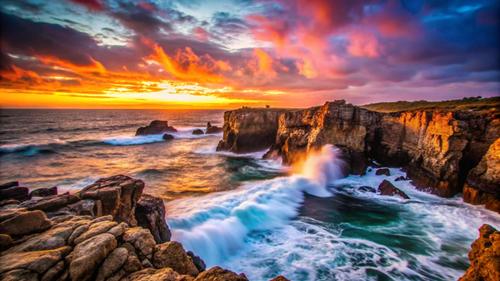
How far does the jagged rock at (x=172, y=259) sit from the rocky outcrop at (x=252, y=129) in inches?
1209

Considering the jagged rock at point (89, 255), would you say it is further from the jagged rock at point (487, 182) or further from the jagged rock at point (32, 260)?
the jagged rock at point (487, 182)

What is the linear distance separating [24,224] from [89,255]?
2.39m

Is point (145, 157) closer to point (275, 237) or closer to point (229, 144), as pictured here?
point (229, 144)

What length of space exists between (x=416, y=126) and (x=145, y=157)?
1338 inches

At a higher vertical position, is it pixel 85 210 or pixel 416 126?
pixel 416 126

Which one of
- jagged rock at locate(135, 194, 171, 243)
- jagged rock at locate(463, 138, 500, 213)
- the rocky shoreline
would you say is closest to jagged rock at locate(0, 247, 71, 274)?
the rocky shoreline

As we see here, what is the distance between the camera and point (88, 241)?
543 centimetres

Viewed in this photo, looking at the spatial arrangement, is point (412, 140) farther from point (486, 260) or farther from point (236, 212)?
point (486, 260)

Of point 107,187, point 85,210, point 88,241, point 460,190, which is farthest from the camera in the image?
point 460,190

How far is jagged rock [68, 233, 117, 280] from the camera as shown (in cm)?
477

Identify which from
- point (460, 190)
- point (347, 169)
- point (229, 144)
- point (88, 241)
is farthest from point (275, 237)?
point (229, 144)

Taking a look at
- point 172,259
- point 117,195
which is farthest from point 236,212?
point 172,259

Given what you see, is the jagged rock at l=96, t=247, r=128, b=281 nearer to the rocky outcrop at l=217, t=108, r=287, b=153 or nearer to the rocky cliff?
the rocky cliff

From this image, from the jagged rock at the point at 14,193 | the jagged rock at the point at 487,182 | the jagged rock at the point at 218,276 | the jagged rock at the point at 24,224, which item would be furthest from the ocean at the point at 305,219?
the jagged rock at the point at 24,224
